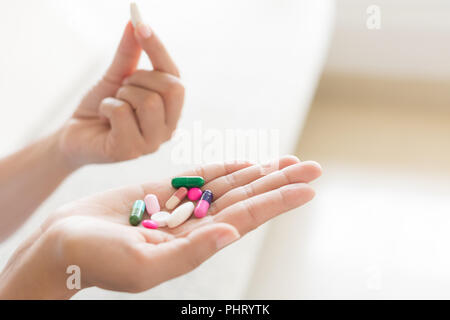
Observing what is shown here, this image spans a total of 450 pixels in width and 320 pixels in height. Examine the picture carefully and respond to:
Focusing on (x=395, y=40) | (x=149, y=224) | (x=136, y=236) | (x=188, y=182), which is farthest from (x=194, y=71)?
(x=395, y=40)

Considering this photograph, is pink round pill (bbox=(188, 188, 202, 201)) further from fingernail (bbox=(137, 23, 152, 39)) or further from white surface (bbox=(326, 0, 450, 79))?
white surface (bbox=(326, 0, 450, 79))

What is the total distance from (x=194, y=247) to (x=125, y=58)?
476 mm

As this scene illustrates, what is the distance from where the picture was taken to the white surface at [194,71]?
40.8 inches

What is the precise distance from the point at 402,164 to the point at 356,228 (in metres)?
0.44

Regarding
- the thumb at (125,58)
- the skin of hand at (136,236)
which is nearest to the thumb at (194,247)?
the skin of hand at (136,236)

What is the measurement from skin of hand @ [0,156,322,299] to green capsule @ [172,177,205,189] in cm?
2

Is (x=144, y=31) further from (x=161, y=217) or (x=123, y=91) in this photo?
(x=161, y=217)

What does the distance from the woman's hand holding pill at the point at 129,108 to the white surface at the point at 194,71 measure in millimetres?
185

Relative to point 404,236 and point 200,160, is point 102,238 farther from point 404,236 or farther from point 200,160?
point 404,236

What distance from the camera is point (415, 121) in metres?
2.18

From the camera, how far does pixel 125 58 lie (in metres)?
0.90

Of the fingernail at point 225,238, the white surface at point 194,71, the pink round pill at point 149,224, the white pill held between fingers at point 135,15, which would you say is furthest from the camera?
the white surface at point 194,71

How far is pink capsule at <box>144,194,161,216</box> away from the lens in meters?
0.74

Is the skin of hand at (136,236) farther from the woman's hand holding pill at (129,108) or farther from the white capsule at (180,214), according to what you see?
the woman's hand holding pill at (129,108)
